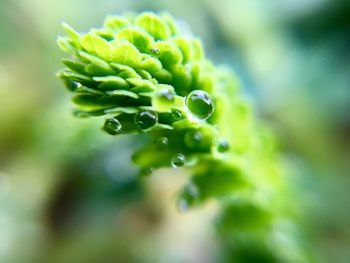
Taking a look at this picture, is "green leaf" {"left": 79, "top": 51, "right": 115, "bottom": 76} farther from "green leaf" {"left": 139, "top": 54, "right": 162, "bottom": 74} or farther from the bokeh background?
the bokeh background

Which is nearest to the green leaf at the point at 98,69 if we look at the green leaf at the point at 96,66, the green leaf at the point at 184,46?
the green leaf at the point at 96,66

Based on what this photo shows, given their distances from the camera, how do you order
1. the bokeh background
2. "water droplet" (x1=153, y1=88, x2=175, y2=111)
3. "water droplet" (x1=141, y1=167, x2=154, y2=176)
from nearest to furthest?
1. "water droplet" (x1=153, y1=88, x2=175, y2=111)
2. "water droplet" (x1=141, y1=167, x2=154, y2=176)
3. the bokeh background

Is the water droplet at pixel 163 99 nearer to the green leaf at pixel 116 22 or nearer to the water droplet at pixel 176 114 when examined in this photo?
the water droplet at pixel 176 114

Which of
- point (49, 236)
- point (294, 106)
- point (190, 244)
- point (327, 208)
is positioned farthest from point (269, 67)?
point (49, 236)

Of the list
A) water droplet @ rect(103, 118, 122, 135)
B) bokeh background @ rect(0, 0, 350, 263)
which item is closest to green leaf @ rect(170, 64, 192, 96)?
water droplet @ rect(103, 118, 122, 135)

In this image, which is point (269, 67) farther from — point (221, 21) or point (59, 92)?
point (59, 92)

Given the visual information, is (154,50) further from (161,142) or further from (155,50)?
(161,142)

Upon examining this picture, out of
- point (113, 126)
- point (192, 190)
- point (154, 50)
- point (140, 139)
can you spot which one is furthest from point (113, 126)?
point (140, 139)
